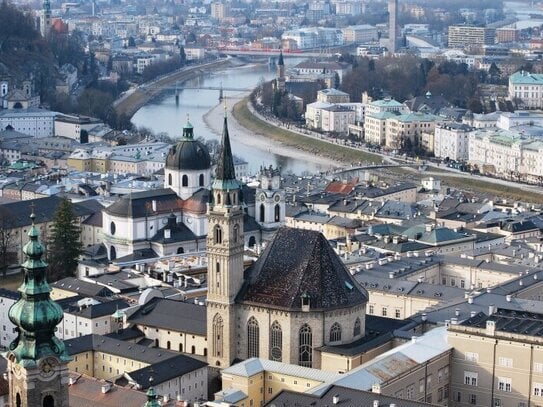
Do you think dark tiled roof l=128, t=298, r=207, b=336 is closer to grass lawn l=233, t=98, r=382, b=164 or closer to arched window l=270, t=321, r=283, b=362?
arched window l=270, t=321, r=283, b=362

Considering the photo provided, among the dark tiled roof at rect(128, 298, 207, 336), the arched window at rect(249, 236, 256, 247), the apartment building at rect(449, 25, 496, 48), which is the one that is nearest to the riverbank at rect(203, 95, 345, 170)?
the arched window at rect(249, 236, 256, 247)

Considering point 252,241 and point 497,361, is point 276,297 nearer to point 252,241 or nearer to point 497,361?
point 497,361

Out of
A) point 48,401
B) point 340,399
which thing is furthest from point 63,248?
point 48,401

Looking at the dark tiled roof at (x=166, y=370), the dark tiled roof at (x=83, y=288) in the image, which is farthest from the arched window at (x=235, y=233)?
the dark tiled roof at (x=83, y=288)

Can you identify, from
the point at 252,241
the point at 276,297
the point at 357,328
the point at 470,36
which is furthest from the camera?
the point at 470,36

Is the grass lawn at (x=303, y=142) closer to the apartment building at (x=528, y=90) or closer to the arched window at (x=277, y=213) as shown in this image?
the apartment building at (x=528, y=90)

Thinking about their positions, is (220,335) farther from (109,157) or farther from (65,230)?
(109,157)

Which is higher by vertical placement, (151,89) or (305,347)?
(305,347)
